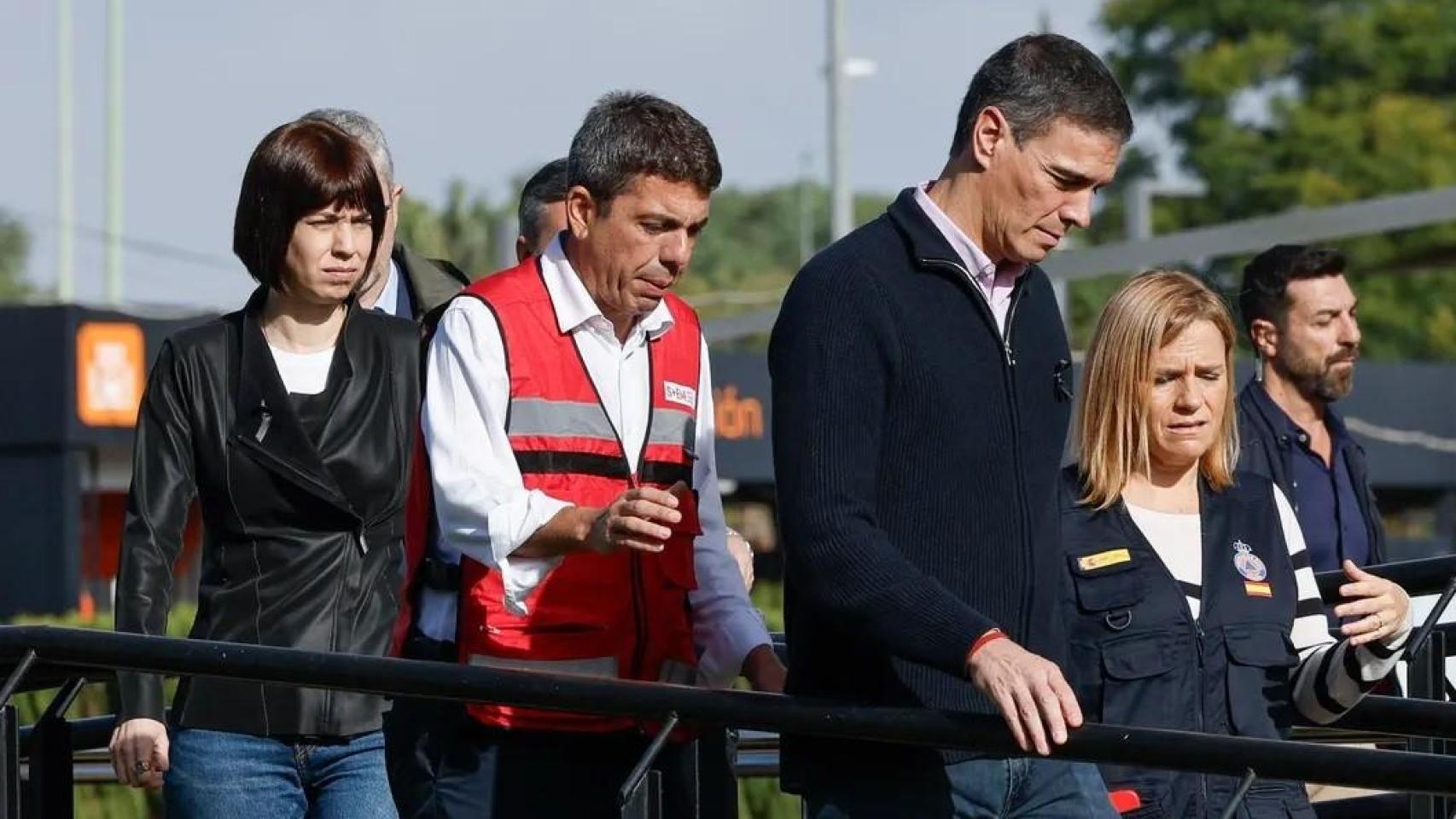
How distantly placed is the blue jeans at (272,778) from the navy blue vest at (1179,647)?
1.15 meters

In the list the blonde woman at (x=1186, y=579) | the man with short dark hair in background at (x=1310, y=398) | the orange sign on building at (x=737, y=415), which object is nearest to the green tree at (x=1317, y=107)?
the orange sign on building at (x=737, y=415)

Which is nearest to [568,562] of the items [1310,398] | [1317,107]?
[1310,398]

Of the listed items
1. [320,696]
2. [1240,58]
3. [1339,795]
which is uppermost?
[1240,58]

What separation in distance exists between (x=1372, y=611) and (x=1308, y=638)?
0.69 ft

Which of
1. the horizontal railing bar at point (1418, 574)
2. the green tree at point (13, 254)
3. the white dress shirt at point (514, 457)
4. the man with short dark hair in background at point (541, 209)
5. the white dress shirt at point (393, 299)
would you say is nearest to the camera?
the white dress shirt at point (514, 457)

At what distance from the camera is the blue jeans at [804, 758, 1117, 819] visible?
330 cm

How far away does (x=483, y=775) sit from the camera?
361 centimetres

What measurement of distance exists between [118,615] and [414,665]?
0.63 m

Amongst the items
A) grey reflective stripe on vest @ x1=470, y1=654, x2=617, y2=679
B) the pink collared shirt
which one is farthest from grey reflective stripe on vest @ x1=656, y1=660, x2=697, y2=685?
the pink collared shirt

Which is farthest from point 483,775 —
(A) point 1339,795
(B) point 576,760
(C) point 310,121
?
(A) point 1339,795

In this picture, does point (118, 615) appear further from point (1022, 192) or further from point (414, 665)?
point (1022, 192)

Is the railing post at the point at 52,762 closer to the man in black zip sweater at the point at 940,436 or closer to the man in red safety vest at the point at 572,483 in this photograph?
the man in red safety vest at the point at 572,483

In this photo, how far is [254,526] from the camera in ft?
12.5

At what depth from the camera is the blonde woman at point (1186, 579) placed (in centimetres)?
378
